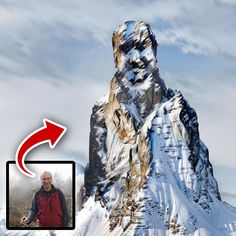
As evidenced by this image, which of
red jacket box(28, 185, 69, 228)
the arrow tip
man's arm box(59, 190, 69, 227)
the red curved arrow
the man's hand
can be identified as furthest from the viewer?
the arrow tip

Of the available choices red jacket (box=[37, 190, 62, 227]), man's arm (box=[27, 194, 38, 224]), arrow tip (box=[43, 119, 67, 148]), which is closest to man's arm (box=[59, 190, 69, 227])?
red jacket (box=[37, 190, 62, 227])

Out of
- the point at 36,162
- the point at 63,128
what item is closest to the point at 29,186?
the point at 36,162

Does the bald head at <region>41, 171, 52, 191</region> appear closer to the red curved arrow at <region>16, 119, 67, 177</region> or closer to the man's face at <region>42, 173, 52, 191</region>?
the man's face at <region>42, 173, 52, 191</region>

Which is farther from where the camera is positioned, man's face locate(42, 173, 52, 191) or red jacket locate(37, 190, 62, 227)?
man's face locate(42, 173, 52, 191)

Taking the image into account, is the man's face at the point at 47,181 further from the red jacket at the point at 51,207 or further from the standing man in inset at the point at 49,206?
the red jacket at the point at 51,207

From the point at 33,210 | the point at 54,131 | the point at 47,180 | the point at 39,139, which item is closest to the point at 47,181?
the point at 47,180

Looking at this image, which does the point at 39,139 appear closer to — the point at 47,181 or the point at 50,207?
the point at 47,181

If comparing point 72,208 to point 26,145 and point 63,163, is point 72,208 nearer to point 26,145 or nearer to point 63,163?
point 63,163

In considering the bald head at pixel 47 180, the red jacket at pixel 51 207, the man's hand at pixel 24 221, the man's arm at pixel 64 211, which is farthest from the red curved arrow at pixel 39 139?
the man's hand at pixel 24 221
